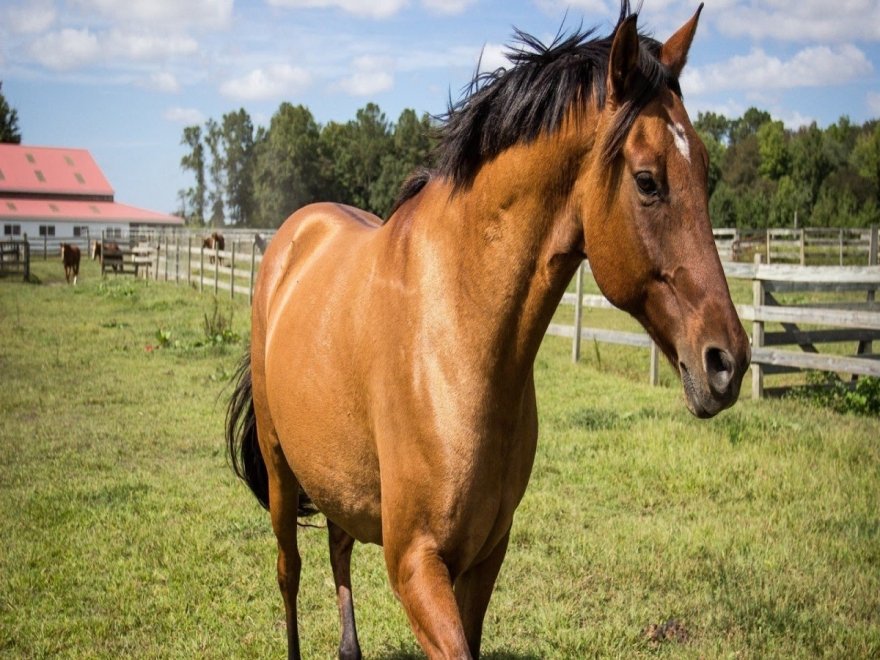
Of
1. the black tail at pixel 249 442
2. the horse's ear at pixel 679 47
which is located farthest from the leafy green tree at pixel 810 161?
the horse's ear at pixel 679 47

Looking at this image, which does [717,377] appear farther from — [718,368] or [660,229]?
[660,229]

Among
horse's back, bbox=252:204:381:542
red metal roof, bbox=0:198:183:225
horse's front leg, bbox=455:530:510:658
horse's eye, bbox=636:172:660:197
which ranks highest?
red metal roof, bbox=0:198:183:225

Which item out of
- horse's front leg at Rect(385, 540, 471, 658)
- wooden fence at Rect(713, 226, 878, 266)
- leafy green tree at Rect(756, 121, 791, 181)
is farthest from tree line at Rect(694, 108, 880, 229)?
horse's front leg at Rect(385, 540, 471, 658)

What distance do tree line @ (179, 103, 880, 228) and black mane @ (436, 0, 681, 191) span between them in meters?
45.7

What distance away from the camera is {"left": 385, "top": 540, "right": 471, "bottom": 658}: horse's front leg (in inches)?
85.0

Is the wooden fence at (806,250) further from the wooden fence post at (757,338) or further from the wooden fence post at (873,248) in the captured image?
the wooden fence post at (757,338)

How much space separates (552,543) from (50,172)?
6487 centimetres

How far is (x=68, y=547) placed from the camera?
16.3ft

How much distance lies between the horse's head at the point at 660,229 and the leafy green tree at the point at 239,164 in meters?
77.6

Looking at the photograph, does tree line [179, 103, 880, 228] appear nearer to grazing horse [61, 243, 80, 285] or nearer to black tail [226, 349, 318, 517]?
grazing horse [61, 243, 80, 285]

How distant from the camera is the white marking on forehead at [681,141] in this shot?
6.68 feet

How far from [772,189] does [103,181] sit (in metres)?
52.8

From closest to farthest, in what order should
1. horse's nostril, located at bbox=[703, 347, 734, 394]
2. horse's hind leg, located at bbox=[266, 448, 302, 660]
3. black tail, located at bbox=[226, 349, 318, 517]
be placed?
1. horse's nostril, located at bbox=[703, 347, 734, 394]
2. horse's hind leg, located at bbox=[266, 448, 302, 660]
3. black tail, located at bbox=[226, 349, 318, 517]

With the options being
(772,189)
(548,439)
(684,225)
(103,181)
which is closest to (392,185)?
(103,181)
